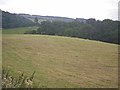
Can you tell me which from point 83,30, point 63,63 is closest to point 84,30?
point 83,30

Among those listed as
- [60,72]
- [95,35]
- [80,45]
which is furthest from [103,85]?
[95,35]

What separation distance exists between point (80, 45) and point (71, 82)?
29.0 ft

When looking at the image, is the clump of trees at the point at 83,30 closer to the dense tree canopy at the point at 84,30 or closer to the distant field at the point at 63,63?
the dense tree canopy at the point at 84,30

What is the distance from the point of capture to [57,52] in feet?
50.3

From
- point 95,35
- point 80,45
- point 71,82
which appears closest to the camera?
point 71,82

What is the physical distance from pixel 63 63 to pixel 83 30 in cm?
1238

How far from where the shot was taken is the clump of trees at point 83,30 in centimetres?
2381

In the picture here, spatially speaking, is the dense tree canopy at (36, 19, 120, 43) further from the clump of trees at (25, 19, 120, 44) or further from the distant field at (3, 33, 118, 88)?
the distant field at (3, 33, 118, 88)

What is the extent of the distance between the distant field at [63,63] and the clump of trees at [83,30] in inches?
227

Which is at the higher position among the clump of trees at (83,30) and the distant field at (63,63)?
the clump of trees at (83,30)

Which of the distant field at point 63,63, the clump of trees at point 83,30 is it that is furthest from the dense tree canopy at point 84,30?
the distant field at point 63,63

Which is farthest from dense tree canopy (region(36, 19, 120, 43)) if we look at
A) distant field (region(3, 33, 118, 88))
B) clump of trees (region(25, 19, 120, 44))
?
distant field (region(3, 33, 118, 88))

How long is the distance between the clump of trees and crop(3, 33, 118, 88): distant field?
18.9 ft

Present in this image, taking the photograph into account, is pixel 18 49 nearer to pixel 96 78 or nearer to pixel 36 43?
pixel 36 43
